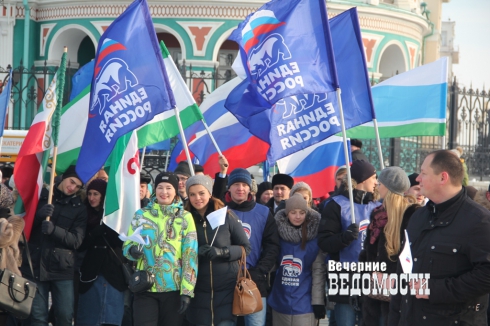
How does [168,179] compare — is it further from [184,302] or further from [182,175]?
[182,175]

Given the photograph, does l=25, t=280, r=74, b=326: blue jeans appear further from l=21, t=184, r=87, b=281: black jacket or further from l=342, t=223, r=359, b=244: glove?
A: l=342, t=223, r=359, b=244: glove

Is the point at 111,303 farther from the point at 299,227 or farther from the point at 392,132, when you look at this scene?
the point at 392,132

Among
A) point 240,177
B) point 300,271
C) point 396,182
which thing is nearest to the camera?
point 396,182

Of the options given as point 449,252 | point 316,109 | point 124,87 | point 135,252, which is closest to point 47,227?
point 135,252

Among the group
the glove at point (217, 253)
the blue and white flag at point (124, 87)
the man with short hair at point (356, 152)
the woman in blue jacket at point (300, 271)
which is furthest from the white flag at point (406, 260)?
the man with short hair at point (356, 152)

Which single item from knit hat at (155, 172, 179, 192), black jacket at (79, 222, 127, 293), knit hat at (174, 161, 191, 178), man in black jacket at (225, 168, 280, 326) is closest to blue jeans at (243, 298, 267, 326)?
man in black jacket at (225, 168, 280, 326)

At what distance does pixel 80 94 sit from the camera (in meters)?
10.7

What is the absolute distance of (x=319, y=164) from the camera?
10.2 m

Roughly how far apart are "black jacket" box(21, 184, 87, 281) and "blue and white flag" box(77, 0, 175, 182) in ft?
1.00

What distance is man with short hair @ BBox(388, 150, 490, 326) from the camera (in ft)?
15.9

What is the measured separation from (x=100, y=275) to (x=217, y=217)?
5.46 feet

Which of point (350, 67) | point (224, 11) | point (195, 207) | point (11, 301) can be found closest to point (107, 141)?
point (195, 207)

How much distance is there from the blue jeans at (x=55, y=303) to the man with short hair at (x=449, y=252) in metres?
4.04

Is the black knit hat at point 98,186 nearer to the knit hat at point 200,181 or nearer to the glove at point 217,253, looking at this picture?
the knit hat at point 200,181
